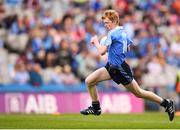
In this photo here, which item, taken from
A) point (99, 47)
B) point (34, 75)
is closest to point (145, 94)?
point (99, 47)

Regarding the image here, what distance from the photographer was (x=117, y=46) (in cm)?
1408

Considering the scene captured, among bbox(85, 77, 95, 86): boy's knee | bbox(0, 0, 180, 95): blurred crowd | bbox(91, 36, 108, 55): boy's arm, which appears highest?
bbox(0, 0, 180, 95): blurred crowd

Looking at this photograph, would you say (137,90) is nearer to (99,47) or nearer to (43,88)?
(99,47)

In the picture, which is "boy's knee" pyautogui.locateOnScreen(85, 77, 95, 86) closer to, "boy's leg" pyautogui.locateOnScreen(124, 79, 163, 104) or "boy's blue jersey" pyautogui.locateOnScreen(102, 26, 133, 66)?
"boy's blue jersey" pyautogui.locateOnScreen(102, 26, 133, 66)

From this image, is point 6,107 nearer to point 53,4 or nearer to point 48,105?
point 48,105

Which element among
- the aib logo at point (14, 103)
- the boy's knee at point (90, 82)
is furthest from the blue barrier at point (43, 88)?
the boy's knee at point (90, 82)

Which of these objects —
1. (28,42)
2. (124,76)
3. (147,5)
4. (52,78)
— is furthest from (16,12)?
(124,76)

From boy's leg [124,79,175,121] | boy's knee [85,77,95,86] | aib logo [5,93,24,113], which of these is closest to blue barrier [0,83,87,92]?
aib logo [5,93,24,113]

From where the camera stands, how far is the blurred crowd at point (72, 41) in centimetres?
2350

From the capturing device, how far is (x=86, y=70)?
79.6 ft

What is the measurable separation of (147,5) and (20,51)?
6392 millimetres

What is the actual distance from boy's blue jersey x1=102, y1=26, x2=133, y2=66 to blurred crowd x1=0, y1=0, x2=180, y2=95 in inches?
348

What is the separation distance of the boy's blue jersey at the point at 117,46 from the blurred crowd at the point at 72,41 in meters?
8.83

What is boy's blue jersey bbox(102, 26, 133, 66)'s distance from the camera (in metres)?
14.0
